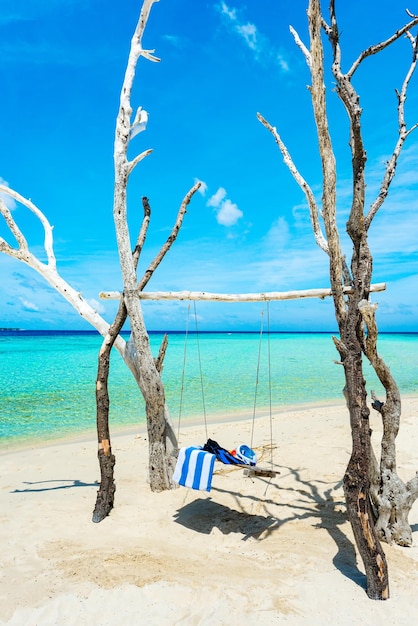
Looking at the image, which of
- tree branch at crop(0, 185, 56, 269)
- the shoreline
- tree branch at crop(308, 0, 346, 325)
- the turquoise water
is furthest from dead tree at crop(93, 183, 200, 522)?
the shoreline

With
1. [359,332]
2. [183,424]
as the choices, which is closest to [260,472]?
[359,332]

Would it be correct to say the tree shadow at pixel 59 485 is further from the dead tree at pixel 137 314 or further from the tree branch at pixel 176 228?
the tree branch at pixel 176 228

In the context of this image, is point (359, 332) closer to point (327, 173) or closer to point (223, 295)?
point (327, 173)

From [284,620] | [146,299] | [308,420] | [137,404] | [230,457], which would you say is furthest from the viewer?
[137,404]

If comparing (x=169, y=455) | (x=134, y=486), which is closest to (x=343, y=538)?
(x=169, y=455)

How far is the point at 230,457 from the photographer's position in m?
4.94

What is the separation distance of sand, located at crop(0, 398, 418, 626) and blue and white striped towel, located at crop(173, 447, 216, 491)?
0.58 metres

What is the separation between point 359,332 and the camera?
159 inches

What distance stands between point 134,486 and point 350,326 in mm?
3969

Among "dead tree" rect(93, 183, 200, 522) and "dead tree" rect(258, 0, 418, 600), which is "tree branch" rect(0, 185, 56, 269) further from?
"dead tree" rect(258, 0, 418, 600)

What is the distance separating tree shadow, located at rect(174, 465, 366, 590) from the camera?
468cm

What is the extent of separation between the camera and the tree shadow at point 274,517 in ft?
15.4

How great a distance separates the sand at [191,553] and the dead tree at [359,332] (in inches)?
13.2

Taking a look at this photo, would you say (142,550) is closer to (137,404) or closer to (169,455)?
(169,455)
